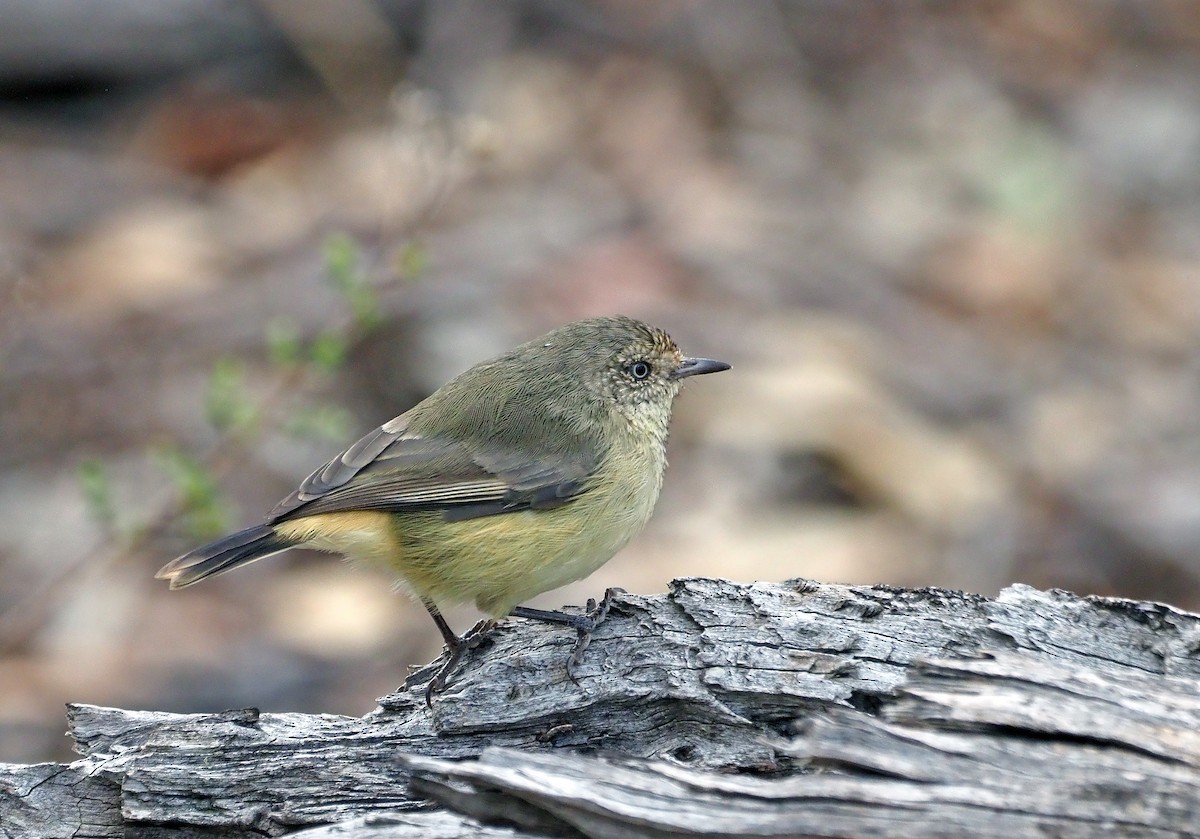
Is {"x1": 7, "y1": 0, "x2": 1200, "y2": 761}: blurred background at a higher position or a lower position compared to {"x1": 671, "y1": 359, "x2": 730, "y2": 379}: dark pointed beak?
higher

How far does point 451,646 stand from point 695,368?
56.6 inches

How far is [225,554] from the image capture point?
442cm

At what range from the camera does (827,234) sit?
27.7 ft

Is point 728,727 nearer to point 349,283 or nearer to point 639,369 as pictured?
point 639,369

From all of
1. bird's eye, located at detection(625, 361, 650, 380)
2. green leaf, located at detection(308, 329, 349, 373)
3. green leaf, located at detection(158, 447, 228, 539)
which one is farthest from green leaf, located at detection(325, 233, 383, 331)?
bird's eye, located at detection(625, 361, 650, 380)

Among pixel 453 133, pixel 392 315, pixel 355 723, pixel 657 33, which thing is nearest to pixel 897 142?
pixel 657 33

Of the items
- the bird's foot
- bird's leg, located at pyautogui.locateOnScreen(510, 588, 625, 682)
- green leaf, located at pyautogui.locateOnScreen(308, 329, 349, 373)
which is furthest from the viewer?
green leaf, located at pyautogui.locateOnScreen(308, 329, 349, 373)

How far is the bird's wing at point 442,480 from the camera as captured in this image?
173 inches

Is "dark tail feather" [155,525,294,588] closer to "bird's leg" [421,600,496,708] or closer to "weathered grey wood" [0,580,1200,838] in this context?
"bird's leg" [421,600,496,708]

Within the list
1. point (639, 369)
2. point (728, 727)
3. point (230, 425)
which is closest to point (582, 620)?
point (728, 727)

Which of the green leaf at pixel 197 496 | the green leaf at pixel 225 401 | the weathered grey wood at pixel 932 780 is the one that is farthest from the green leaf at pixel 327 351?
the weathered grey wood at pixel 932 780

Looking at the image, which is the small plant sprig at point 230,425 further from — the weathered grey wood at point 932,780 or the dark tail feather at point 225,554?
the weathered grey wood at point 932,780

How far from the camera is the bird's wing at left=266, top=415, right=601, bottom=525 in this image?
441 cm

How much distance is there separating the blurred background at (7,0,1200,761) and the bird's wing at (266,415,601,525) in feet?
0.76
